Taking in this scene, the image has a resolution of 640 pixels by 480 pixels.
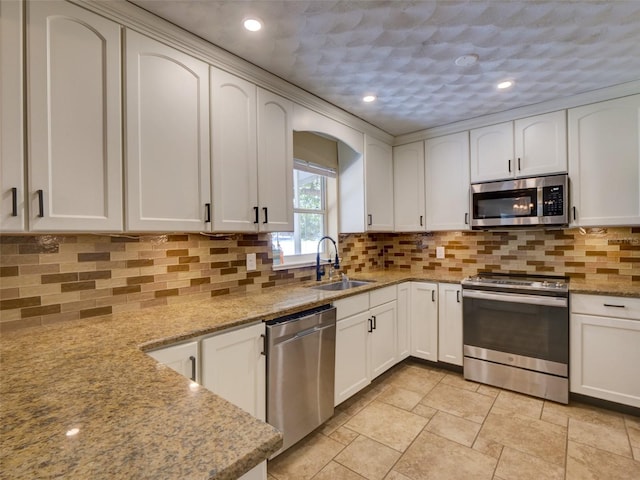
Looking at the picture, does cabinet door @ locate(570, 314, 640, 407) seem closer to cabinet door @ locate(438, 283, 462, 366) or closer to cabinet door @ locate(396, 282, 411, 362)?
cabinet door @ locate(438, 283, 462, 366)

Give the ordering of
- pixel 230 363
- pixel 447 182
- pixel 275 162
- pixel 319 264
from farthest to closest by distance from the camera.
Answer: pixel 447 182
pixel 319 264
pixel 275 162
pixel 230 363

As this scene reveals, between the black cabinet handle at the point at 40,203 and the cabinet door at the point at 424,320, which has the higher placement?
the black cabinet handle at the point at 40,203

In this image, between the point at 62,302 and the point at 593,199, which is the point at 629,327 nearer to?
the point at 593,199

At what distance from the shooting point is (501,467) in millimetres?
1795

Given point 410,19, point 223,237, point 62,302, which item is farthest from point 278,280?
point 410,19

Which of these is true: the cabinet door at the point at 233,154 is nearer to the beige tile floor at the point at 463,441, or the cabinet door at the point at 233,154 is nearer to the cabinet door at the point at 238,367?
the cabinet door at the point at 238,367

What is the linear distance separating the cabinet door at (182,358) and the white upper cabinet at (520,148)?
2.84 meters

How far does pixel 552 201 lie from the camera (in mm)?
2654

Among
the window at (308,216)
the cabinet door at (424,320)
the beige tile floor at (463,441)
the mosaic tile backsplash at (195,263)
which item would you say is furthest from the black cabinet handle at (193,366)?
the cabinet door at (424,320)

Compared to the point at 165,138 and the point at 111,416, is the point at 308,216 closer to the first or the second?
the point at 165,138

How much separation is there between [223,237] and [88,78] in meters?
1.13

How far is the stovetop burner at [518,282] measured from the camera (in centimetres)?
252

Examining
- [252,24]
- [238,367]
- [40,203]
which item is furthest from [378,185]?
[40,203]

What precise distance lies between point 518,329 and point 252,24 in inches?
113
